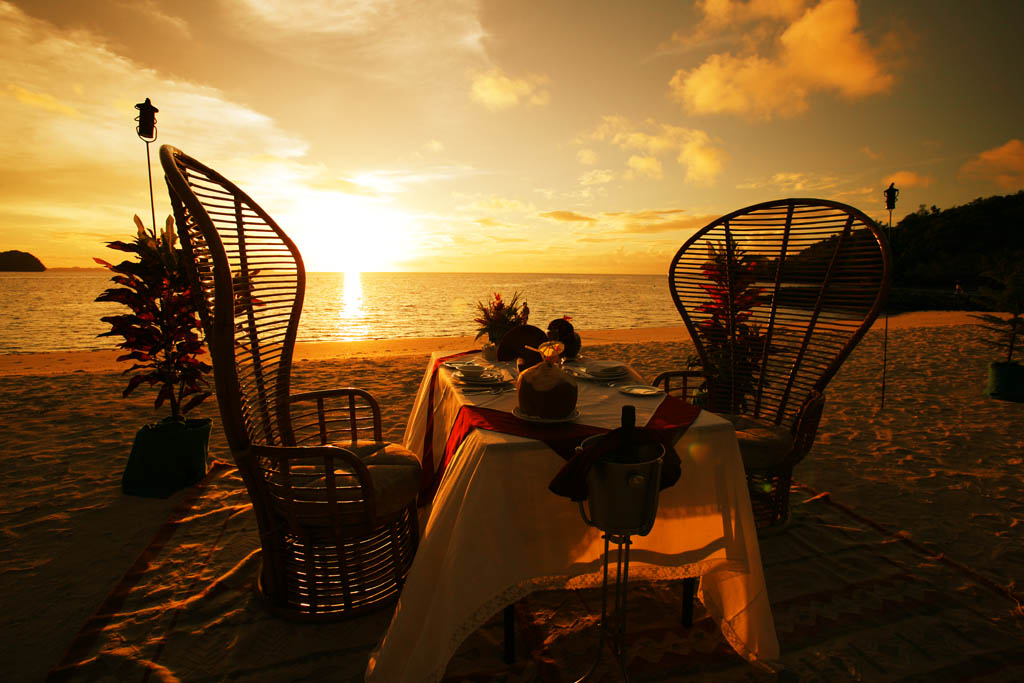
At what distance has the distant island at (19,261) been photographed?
96900 millimetres

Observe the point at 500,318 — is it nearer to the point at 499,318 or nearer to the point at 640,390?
the point at 499,318

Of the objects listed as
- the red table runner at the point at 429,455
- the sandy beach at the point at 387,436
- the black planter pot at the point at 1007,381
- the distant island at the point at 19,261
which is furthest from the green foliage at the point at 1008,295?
the distant island at the point at 19,261

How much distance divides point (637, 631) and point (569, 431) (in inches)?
37.4

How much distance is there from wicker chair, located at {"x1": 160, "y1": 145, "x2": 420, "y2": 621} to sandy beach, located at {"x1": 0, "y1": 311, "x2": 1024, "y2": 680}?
15.5 inches

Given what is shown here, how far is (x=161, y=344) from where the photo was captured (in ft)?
9.88

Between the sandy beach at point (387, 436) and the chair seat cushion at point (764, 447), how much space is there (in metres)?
0.70

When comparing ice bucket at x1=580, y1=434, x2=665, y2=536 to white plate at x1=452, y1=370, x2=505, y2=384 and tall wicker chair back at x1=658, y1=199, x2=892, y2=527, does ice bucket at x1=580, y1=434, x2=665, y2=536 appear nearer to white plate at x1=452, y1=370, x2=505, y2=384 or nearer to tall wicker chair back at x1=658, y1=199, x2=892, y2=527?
white plate at x1=452, y1=370, x2=505, y2=384

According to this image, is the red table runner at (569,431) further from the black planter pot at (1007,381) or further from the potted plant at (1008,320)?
the black planter pot at (1007,381)

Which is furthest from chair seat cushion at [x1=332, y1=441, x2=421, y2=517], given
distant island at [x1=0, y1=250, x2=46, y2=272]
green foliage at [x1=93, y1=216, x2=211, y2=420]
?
distant island at [x1=0, y1=250, x2=46, y2=272]

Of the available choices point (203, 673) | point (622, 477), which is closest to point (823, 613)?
point (622, 477)

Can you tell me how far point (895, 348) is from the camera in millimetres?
8703

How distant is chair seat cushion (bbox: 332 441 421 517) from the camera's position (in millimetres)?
1880

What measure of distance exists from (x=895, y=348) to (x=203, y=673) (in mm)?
10841

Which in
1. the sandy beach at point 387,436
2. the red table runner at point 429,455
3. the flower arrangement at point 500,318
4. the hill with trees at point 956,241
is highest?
the hill with trees at point 956,241
